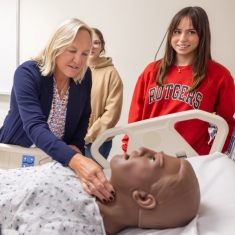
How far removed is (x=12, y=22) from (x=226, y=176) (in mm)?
2822

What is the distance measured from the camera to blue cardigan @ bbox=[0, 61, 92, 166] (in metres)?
1.15

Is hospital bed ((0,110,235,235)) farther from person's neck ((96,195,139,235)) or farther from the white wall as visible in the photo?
the white wall

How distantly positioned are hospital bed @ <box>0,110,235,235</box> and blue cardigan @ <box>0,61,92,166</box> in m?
0.11

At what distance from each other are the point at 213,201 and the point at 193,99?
626mm

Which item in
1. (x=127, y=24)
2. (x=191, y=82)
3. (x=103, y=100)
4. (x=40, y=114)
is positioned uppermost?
(x=127, y=24)

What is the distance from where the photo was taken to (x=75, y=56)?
4.51 feet

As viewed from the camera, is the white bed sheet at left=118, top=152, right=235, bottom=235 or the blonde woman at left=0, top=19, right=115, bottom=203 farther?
the blonde woman at left=0, top=19, right=115, bottom=203

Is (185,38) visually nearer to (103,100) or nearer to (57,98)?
(57,98)

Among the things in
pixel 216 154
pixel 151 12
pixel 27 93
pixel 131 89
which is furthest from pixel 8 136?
pixel 151 12

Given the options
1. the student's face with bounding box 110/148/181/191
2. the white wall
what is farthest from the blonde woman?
the white wall

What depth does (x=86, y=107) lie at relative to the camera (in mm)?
1597

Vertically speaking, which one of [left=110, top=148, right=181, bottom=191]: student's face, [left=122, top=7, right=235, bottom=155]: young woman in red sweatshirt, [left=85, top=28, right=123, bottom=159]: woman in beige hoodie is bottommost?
[left=85, top=28, right=123, bottom=159]: woman in beige hoodie

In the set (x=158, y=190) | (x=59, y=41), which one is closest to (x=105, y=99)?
(x=59, y=41)

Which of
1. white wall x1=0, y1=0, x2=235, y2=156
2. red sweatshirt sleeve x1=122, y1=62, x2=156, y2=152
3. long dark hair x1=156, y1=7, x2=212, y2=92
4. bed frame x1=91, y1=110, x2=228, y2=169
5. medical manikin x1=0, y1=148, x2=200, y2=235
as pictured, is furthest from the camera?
white wall x1=0, y1=0, x2=235, y2=156
